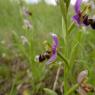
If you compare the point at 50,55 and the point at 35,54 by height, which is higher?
the point at 50,55

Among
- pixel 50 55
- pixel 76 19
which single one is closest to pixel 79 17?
pixel 76 19

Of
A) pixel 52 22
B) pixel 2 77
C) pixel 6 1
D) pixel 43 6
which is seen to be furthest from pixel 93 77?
pixel 6 1

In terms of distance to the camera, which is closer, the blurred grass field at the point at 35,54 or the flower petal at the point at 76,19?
the flower petal at the point at 76,19

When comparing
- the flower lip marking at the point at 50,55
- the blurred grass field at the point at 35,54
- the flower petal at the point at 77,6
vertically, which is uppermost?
the flower petal at the point at 77,6

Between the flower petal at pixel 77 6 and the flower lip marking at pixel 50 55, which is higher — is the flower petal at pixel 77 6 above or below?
above

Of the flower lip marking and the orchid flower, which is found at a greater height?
the orchid flower

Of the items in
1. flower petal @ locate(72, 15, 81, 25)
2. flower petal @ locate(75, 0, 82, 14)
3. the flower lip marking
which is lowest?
the flower lip marking

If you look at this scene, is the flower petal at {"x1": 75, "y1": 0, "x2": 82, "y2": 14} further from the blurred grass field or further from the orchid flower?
the blurred grass field

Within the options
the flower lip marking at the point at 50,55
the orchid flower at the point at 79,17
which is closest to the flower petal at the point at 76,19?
the orchid flower at the point at 79,17

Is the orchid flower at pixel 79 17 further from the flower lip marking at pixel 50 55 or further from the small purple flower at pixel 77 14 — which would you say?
the flower lip marking at pixel 50 55

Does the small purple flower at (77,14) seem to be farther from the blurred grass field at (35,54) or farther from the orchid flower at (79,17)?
the blurred grass field at (35,54)

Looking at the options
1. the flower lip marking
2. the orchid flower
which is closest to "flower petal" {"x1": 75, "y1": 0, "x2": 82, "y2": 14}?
the orchid flower

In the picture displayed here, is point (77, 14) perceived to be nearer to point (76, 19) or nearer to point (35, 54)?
point (76, 19)
